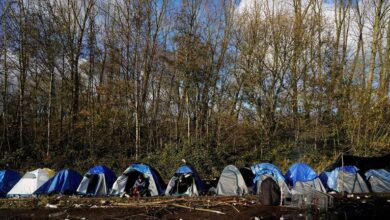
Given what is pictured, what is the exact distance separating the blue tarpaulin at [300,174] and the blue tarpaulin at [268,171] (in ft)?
2.08

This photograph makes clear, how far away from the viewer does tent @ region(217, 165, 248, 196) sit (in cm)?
1245

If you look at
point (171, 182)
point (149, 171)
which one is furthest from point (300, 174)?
point (149, 171)

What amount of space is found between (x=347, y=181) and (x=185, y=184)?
6.57 m

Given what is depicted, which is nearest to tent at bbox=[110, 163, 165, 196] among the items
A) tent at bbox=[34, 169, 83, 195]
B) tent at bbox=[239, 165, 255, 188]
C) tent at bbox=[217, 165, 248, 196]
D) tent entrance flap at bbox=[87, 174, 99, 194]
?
tent entrance flap at bbox=[87, 174, 99, 194]

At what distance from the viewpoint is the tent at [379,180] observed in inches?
524

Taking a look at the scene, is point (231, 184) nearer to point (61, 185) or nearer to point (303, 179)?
point (303, 179)

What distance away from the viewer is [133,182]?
13227 millimetres

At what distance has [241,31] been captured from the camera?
22938mm

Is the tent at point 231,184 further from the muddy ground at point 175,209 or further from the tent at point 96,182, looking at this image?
the tent at point 96,182

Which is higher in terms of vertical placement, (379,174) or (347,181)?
(379,174)

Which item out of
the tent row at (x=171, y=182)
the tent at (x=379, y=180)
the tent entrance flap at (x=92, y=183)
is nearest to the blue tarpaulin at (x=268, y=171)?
the tent row at (x=171, y=182)

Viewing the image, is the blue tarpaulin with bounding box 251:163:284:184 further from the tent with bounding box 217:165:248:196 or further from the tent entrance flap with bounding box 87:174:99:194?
the tent entrance flap with bounding box 87:174:99:194

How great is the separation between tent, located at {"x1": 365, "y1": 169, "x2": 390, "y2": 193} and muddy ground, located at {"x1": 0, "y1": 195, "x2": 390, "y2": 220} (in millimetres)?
1842

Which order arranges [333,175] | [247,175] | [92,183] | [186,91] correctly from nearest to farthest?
[92,183], [333,175], [247,175], [186,91]
